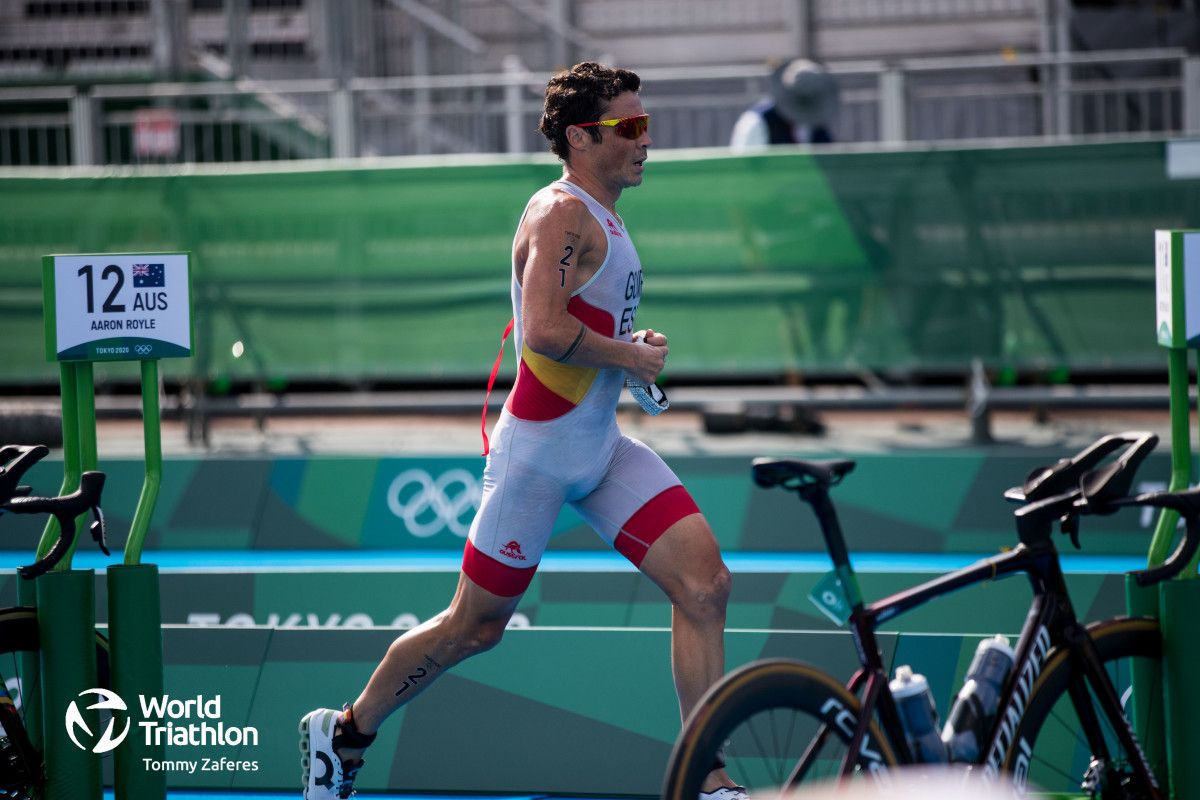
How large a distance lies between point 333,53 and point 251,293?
530 cm

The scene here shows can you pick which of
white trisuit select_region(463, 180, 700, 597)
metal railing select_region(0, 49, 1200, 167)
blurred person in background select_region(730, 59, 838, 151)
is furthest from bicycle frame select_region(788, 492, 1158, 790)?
metal railing select_region(0, 49, 1200, 167)

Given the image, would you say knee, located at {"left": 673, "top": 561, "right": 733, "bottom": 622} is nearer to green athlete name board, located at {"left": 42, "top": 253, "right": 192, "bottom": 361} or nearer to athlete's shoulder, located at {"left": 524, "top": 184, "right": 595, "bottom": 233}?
athlete's shoulder, located at {"left": 524, "top": 184, "right": 595, "bottom": 233}

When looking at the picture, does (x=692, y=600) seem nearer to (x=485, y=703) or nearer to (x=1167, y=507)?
(x=485, y=703)

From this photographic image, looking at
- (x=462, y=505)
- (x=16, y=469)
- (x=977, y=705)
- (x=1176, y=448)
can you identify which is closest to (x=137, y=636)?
(x=16, y=469)

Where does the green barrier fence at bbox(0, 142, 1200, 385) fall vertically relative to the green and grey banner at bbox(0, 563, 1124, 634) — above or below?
above

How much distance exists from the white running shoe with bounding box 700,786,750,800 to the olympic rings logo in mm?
4404

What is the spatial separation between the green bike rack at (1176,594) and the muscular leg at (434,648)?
170 cm

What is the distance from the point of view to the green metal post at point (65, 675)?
14.1ft

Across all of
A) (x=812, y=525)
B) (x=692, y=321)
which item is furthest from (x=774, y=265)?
(x=812, y=525)

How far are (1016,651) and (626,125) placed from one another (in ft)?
5.78

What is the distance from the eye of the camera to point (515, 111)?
1282 cm

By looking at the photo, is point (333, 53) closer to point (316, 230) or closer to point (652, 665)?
point (316, 230)

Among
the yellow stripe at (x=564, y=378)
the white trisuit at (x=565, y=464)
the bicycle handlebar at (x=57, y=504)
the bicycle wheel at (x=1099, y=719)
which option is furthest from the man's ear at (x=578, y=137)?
the bicycle wheel at (x=1099, y=719)

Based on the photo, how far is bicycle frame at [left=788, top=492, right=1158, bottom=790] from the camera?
3.60 meters
